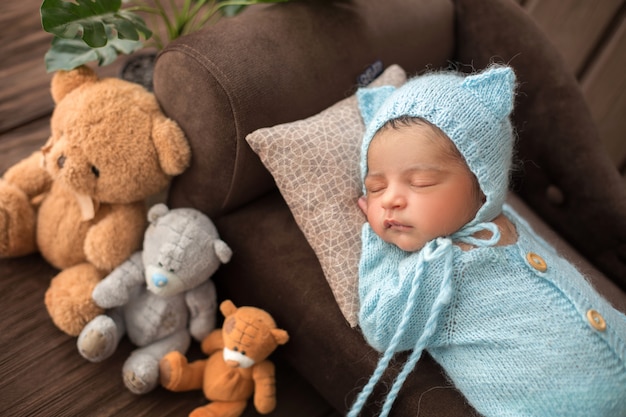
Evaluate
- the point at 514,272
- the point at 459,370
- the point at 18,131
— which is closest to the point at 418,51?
the point at 514,272

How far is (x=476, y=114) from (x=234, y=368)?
74 centimetres

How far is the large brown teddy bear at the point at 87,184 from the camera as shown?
3.80ft

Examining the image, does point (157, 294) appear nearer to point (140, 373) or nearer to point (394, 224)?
point (140, 373)

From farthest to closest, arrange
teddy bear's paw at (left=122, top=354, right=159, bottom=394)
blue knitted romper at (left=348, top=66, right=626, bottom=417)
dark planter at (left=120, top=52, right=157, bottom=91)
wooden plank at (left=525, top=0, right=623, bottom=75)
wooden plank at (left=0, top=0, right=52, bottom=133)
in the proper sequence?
1. wooden plank at (left=525, top=0, right=623, bottom=75)
2. wooden plank at (left=0, top=0, right=52, bottom=133)
3. dark planter at (left=120, top=52, right=157, bottom=91)
4. teddy bear's paw at (left=122, top=354, right=159, bottom=394)
5. blue knitted romper at (left=348, top=66, right=626, bottom=417)

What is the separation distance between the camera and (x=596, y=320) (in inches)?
38.1

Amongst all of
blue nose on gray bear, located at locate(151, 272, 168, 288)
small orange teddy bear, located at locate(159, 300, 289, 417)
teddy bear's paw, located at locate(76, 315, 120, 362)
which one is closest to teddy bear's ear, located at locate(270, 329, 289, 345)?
small orange teddy bear, located at locate(159, 300, 289, 417)

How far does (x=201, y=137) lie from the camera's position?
1.17 m

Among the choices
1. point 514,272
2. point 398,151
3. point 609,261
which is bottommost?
point 609,261

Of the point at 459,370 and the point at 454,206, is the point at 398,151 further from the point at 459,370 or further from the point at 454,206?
the point at 459,370

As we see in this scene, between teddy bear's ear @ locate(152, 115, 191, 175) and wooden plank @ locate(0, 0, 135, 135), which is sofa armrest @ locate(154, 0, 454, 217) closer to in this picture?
teddy bear's ear @ locate(152, 115, 191, 175)

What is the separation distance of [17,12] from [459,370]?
179 cm

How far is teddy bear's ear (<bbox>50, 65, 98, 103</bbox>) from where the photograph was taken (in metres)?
1.22

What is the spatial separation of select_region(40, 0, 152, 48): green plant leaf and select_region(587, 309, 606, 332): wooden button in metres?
1.06

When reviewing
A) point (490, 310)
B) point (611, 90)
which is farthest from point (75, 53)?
point (611, 90)
